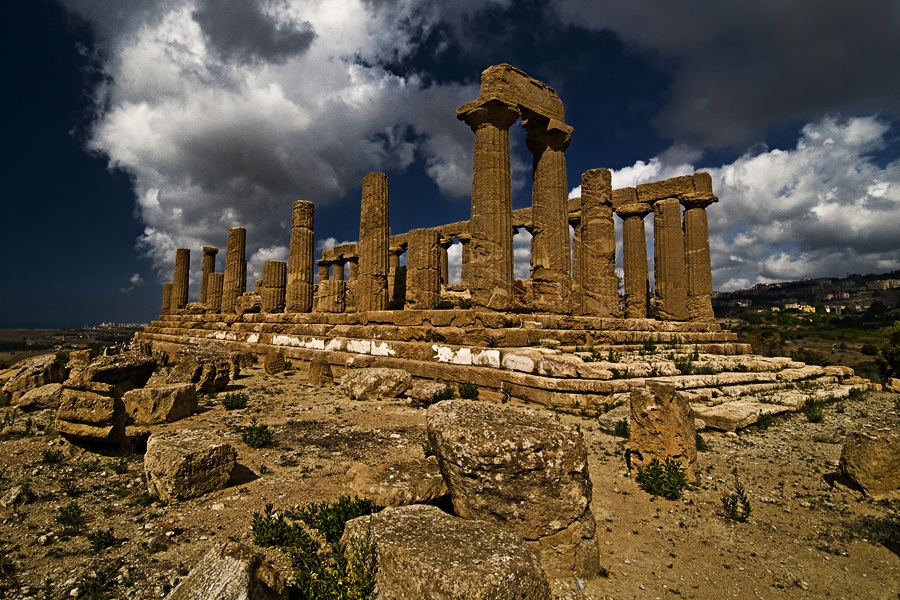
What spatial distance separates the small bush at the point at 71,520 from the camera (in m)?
3.05

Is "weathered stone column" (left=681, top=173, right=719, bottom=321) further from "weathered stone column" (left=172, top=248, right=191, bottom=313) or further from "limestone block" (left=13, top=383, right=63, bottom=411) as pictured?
"weathered stone column" (left=172, top=248, right=191, bottom=313)

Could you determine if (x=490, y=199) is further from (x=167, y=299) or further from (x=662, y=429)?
(x=167, y=299)

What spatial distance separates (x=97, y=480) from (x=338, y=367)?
25.1ft

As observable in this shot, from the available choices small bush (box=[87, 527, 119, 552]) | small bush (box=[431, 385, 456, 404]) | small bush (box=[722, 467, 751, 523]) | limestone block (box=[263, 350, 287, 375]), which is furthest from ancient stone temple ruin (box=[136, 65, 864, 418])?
small bush (box=[87, 527, 119, 552])

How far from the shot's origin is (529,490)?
2848 mm

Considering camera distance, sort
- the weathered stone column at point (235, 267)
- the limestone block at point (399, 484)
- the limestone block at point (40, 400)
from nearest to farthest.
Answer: the limestone block at point (399, 484)
the limestone block at point (40, 400)
the weathered stone column at point (235, 267)

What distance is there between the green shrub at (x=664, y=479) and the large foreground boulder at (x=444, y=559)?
90.7 inches

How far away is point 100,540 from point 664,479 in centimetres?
Result: 450

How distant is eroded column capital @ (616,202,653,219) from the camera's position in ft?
55.3

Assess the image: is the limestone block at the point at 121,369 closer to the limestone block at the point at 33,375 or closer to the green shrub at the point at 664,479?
the limestone block at the point at 33,375

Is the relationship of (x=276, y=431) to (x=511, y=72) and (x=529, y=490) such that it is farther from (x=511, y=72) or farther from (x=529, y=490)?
(x=511, y=72)

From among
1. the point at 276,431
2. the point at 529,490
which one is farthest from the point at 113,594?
the point at 276,431

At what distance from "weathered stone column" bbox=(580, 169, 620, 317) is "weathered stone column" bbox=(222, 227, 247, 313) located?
15451 mm

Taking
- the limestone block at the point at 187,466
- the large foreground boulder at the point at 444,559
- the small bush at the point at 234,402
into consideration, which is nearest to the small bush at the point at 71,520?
the limestone block at the point at 187,466
